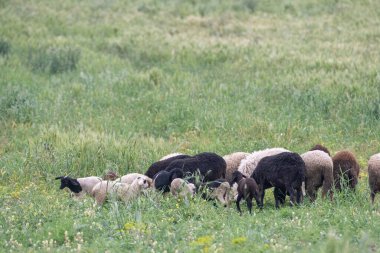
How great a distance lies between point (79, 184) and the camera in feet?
36.0

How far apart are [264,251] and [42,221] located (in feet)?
9.59

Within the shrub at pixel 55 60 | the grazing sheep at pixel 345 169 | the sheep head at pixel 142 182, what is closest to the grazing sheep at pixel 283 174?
the grazing sheep at pixel 345 169

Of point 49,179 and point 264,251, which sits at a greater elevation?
point 264,251

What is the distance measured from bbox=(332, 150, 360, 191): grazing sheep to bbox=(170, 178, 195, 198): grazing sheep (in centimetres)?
216

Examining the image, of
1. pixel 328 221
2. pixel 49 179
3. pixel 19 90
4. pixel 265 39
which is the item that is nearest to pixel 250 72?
pixel 265 39

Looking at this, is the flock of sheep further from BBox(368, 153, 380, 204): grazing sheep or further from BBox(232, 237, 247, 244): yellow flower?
BBox(232, 237, 247, 244): yellow flower

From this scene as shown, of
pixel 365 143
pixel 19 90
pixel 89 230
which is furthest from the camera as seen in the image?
pixel 19 90

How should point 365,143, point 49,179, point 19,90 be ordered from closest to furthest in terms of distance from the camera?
point 49,179, point 365,143, point 19,90

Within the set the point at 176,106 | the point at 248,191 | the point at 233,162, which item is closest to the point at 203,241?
the point at 248,191

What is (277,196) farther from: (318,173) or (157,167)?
(157,167)

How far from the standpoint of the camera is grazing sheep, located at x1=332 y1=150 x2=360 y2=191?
10461mm

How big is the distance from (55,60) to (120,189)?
10.5 meters

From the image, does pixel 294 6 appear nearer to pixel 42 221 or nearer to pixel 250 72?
pixel 250 72

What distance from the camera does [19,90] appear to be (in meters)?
16.9
